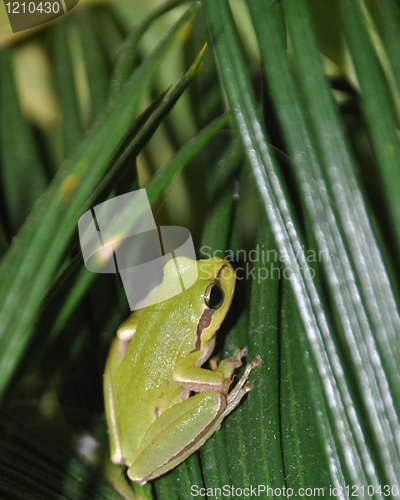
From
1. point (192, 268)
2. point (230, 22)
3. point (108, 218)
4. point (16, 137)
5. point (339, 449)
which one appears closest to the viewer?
point (339, 449)

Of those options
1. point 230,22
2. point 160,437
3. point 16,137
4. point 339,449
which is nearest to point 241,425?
point 160,437

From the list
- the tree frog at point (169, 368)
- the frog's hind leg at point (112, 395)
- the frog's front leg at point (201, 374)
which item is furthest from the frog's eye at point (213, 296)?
the frog's hind leg at point (112, 395)

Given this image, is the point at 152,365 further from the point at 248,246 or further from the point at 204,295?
the point at 248,246

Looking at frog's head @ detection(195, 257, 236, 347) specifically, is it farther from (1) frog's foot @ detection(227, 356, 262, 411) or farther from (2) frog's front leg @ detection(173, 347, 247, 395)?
(1) frog's foot @ detection(227, 356, 262, 411)

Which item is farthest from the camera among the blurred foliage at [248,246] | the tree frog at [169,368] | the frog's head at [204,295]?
the frog's head at [204,295]

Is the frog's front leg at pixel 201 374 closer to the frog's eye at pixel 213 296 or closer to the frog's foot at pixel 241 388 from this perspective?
the frog's foot at pixel 241 388

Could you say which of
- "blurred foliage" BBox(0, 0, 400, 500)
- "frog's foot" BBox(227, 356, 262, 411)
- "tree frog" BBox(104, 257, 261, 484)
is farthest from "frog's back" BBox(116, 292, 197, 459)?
"frog's foot" BBox(227, 356, 262, 411)

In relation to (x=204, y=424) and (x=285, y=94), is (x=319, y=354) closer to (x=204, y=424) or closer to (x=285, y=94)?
(x=285, y=94)
